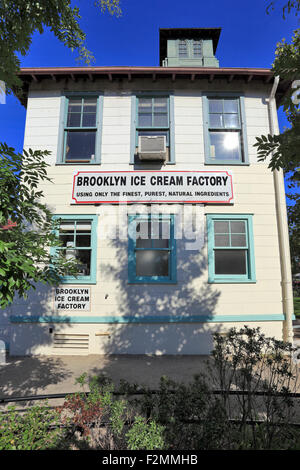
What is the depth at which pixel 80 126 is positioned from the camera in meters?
8.02

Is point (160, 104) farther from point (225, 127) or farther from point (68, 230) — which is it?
point (68, 230)

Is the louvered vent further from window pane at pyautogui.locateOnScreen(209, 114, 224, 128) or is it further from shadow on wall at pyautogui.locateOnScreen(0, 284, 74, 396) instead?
window pane at pyautogui.locateOnScreen(209, 114, 224, 128)

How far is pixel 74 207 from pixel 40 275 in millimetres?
4676

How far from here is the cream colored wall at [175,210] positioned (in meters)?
7.03

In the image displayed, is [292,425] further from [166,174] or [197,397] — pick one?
[166,174]

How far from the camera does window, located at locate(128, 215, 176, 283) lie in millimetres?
7340

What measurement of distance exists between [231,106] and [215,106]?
20.6 inches

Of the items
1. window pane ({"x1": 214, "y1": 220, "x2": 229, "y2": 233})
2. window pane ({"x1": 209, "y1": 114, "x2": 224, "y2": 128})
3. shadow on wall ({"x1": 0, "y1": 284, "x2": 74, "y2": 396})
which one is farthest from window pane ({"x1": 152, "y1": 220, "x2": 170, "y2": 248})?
window pane ({"x1": 209, "y1": 114, "x2": 224, "y2": 128})

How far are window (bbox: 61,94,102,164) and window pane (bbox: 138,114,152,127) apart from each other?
135cm

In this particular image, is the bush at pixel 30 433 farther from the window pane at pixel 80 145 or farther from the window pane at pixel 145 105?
the window pane at pixel 145 105

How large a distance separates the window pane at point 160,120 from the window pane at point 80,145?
80.4 inches

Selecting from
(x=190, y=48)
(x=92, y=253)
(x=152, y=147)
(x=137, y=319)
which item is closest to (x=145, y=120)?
(x=152, y=147)

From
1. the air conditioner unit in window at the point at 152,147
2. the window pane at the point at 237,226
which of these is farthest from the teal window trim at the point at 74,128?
the window pane at the point at 237,226
